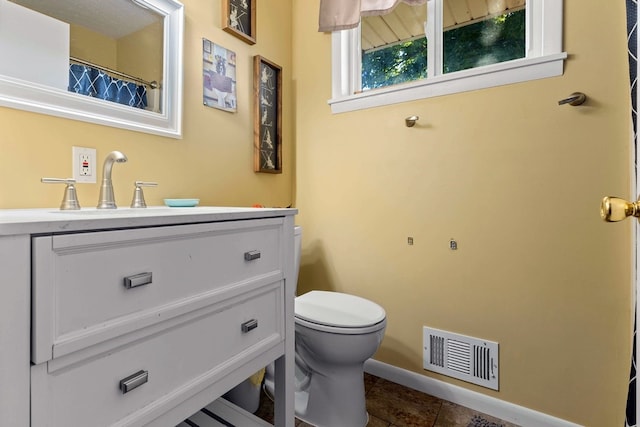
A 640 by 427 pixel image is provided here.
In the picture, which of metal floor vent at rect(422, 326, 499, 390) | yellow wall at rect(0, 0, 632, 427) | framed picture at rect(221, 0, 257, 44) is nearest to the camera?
yellow wall at rect(0, 0, 632, 427)

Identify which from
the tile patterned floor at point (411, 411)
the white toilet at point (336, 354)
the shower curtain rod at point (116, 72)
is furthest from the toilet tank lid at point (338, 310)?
the shower curtain rod at point (116, 72)

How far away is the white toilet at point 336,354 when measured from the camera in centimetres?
125

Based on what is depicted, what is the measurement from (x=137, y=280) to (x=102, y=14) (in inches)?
42.7

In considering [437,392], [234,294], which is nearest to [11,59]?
[234,294]

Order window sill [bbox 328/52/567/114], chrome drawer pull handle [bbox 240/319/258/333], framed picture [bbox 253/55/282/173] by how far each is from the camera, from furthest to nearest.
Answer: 1. framed picture [bbox 253/55/282/173]
2. window sill [bbox 328/52/567/114]
3. chrome drawer pull handle [bbox 240/319/258/333]

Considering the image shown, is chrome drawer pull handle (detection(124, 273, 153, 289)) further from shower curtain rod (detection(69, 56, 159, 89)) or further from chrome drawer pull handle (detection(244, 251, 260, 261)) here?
shower curtain rod (detection(69, 56, 159, 89))

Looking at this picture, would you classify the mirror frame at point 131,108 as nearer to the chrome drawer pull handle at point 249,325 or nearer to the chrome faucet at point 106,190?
the chrome faucet at point 106,190

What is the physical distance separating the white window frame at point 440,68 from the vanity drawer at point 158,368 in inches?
45.9

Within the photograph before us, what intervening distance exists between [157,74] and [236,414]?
137 centimetres

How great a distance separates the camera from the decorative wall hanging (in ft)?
4.90

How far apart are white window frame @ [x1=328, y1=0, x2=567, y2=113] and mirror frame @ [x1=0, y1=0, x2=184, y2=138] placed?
2.72 ft

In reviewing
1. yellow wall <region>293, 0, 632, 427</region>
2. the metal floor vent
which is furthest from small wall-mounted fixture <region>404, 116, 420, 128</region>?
the metal floor vent

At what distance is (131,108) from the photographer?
4.05ft

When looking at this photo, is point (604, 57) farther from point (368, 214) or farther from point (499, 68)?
point (368, 214)
